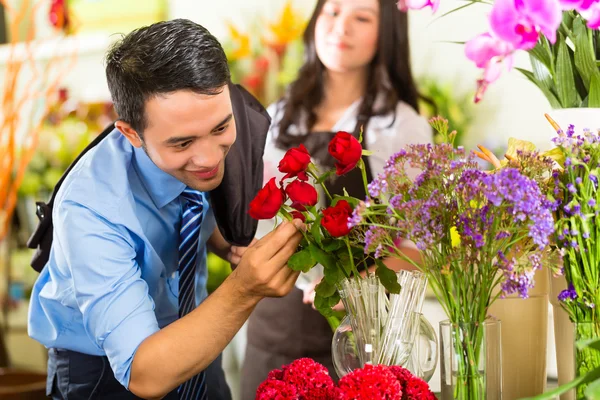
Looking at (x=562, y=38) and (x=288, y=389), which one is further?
(x=562, y=38)

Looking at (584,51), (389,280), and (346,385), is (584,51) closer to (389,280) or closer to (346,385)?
(389,280)

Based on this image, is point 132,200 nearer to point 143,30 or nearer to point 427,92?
point 143,30

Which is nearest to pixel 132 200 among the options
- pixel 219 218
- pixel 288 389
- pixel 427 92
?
pixel 219 218

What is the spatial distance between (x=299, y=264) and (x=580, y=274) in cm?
36

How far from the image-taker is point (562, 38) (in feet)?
3.48

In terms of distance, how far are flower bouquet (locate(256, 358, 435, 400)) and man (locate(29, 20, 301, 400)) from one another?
0.69 ft

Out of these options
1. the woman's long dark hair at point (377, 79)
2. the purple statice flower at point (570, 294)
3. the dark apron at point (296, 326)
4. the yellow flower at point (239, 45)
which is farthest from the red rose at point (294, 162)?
the yellow flower at point (239, 45)

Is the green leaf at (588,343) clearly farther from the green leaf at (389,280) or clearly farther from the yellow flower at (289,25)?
the yellow flower at (289,25)

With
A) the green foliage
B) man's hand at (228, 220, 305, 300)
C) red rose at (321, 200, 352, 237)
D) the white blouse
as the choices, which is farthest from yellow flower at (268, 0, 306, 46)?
red rose at (321, 200, 352, 237)

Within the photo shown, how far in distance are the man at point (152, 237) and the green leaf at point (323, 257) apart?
0.20 ft

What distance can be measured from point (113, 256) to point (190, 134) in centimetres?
23

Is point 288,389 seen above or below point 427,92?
below

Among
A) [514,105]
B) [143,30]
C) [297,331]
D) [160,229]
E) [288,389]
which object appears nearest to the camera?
[288,389]

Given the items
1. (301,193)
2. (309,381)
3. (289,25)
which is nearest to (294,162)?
(301,193)
